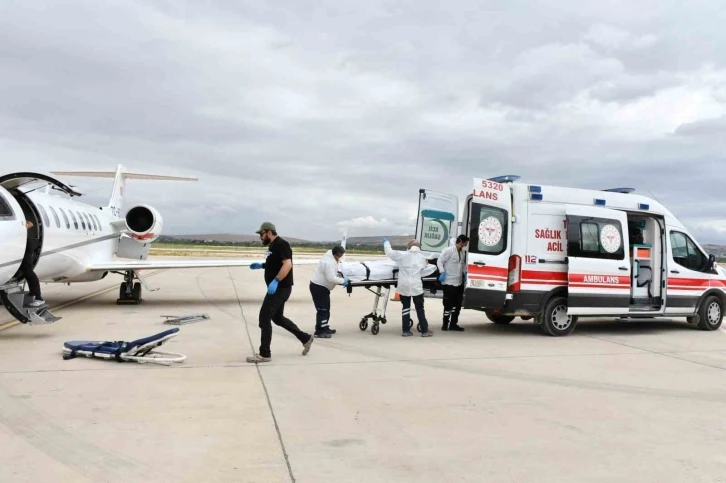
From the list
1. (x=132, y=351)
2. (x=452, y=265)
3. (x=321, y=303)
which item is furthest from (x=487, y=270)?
(x=132, y=351)

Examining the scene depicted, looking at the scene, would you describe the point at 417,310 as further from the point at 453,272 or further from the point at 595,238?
the point at 595,238

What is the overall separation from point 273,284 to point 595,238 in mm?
6353

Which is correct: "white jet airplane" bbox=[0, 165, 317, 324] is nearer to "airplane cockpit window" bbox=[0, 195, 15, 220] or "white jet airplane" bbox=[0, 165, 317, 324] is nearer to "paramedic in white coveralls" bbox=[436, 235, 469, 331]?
"airplane cockpit window" bbox=[0, 195, 15, 220]

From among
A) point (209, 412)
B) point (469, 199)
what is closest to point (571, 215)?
point (469, 199)

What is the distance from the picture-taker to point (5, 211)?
964 cm

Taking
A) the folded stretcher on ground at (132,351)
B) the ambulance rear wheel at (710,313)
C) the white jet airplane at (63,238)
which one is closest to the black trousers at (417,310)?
the folded stretcher on ground at (132,351)

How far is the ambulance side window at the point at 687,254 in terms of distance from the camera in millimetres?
11945

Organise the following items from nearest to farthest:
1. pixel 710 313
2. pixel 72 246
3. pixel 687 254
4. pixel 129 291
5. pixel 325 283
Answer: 1. pixel 325 283
2. pixel 687 254
3. pixel 710 313
4. pixel 72 246
5. pixel 129 291

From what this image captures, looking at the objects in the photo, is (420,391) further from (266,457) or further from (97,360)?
(97,360)

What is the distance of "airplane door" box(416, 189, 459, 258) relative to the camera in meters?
11.4

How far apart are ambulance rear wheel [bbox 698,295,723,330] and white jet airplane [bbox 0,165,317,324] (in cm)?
886

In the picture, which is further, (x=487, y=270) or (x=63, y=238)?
(x=63, y=238)

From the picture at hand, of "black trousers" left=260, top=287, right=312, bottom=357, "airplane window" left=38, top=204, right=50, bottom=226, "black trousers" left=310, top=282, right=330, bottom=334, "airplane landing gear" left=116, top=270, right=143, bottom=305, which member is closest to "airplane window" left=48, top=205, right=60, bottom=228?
"airplane window" left=38, top=204, right=50, bottom=226

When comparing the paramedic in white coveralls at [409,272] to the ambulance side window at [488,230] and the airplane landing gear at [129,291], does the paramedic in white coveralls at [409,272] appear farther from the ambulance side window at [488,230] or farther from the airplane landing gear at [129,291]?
the airplane landing gear at [129,291]
